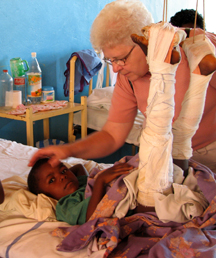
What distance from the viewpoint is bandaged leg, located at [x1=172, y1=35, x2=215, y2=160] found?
0.75 meters

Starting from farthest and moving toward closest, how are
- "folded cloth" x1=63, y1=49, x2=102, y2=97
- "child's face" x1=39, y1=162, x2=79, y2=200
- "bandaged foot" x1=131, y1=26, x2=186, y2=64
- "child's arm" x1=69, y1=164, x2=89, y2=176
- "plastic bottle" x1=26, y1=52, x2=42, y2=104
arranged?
"folded cloth" x1=63, y1=49, x2=102, y2=97, "plastic bottle" x1=26, y1=52, x2=42, y2=104, "child's arm" x1=69, y1=164, x2=89, y2=176, "child's face" x1=39, y1=162, x2=79, y2=200, "bandaged foot" x1=131, y1=26, x2=186, y2=64

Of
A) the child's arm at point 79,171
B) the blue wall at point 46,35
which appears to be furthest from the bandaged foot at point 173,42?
the blue wall at point 46,35

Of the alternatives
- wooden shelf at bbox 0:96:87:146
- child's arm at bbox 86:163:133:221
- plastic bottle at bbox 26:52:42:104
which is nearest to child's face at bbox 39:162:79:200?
child's arm at bbox 86:163:133:221

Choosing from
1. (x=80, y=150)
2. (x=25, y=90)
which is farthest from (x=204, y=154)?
(x=25, y=90)

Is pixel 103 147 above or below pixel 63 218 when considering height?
above

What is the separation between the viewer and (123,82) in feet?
4.03

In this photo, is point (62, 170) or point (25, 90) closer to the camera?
point (62, 170)

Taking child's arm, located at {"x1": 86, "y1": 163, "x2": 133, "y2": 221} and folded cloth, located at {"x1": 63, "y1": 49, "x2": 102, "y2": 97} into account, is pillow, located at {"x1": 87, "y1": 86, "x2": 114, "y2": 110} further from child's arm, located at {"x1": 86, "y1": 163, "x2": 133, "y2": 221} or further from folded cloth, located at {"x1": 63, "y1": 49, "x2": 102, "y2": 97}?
child's arm, located at {"x1": 86, "y1": 163, "x2": 133, "y2": 221}

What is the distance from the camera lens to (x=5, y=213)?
3.95ft

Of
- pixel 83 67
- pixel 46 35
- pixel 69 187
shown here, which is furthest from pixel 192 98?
pixel 46 35

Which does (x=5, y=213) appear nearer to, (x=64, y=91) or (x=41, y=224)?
(x=41, y=224)

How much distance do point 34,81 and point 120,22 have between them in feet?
5.32

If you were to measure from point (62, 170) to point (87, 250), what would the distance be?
1.63ft

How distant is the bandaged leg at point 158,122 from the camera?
0.69m
